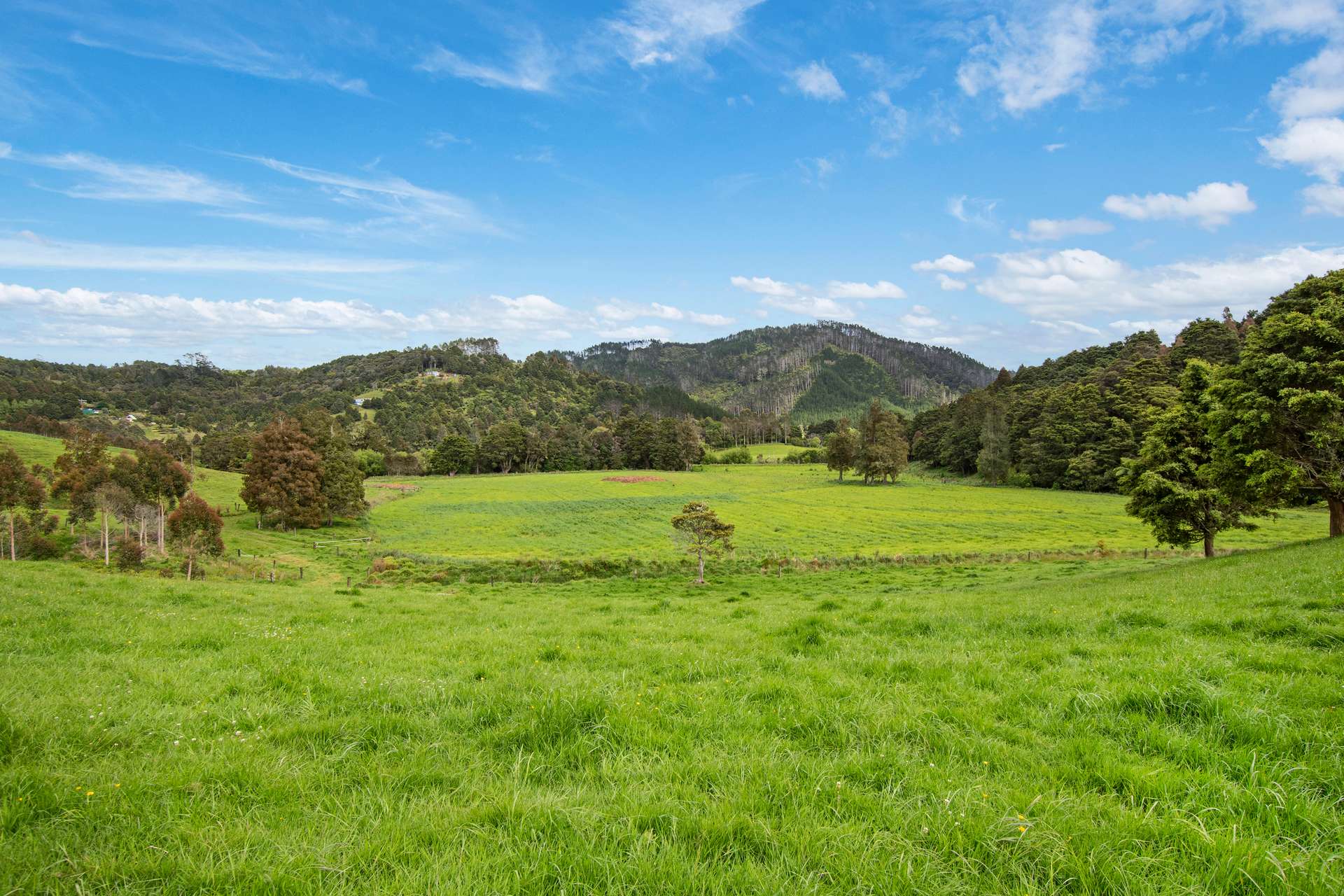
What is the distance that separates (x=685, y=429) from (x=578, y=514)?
6733cm

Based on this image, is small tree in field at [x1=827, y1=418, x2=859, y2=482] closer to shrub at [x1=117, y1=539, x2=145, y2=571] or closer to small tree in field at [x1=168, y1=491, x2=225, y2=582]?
small tree in field at [x1=168, y1=491, x2=225, y2=582]

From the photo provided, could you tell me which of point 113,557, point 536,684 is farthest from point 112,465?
point 536,684

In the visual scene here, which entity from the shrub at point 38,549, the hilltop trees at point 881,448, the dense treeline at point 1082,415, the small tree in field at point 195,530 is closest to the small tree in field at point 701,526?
the small tree in field at point 195,530

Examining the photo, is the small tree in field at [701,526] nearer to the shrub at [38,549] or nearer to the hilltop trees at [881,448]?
the shrub at [38,549]

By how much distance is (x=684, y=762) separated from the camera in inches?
175

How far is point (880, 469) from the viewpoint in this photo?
10100 cm

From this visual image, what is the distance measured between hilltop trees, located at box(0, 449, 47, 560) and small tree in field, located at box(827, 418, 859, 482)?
101425 millimetres

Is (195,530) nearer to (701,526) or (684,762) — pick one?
(701,526)

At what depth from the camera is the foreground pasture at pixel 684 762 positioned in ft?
10.2

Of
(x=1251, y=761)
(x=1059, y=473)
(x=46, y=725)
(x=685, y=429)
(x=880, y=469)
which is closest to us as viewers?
(x=1251, y=761)

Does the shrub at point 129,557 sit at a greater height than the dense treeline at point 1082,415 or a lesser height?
lesser

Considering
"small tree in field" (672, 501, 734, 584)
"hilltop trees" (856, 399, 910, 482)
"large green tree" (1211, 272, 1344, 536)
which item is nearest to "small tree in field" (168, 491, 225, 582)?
"small tree in field" (672, 501, 734, 584)

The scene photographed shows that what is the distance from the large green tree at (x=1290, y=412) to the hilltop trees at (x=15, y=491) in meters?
61.5

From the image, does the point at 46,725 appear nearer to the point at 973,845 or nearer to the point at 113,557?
the point at 973,845
